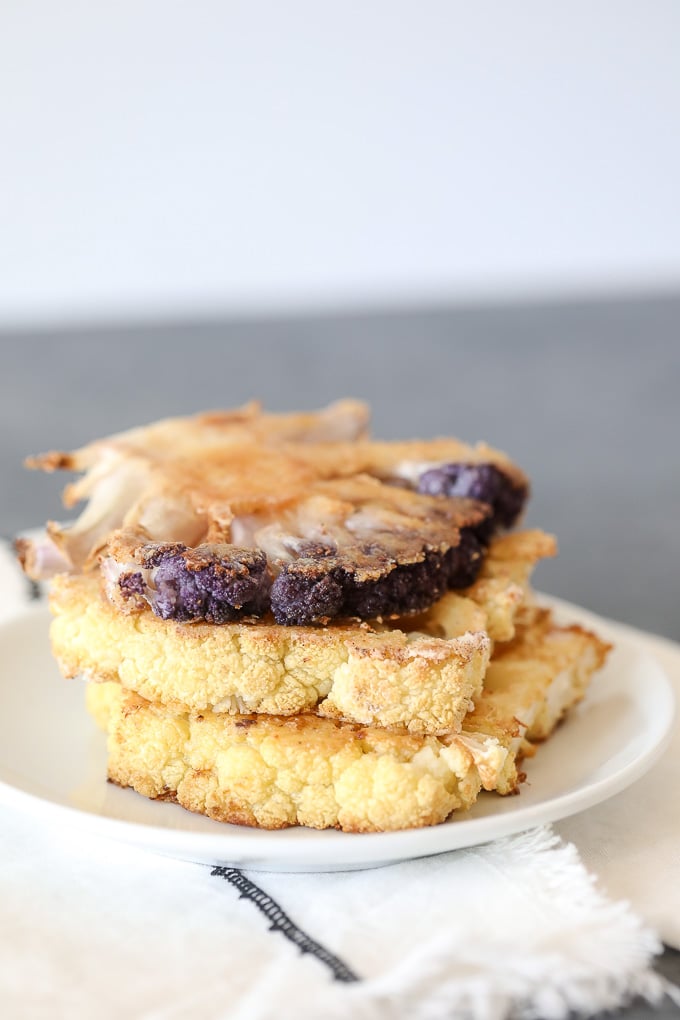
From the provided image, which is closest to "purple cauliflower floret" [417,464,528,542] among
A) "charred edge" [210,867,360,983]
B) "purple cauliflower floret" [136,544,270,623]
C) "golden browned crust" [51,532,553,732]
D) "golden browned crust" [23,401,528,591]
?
"golden browned crust" [23,401,528,591]

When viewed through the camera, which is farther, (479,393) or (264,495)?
(479,393)

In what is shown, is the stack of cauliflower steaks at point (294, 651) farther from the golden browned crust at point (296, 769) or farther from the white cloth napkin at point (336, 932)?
the white cloth napkin at point (336, 932)

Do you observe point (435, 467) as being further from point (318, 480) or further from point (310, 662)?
point (310, 662)

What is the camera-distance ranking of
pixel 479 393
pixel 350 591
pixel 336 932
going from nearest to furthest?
pixel 336 932 → pixel 350 591 → pixel 479 393

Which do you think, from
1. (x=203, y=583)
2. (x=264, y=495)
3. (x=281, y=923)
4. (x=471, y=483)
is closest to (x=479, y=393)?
(x=471, y=483)

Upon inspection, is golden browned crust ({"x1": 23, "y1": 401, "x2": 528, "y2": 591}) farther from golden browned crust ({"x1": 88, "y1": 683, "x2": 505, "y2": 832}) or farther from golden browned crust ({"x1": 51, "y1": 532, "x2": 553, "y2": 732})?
golden browned crust ({"x1": 88, "y1": 683, "x2": 505, "y2": 832})

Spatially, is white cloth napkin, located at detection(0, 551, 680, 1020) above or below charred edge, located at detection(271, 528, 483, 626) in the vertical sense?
below

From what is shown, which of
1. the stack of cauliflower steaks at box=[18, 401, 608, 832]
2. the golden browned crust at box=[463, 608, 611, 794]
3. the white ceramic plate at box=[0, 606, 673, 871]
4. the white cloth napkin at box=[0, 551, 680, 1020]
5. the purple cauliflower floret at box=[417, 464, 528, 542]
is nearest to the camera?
the white cloth napkin at box=[0, 551, 680, 1020]

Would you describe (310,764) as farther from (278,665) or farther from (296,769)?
(278,665)

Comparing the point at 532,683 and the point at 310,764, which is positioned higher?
the point at 532,683
